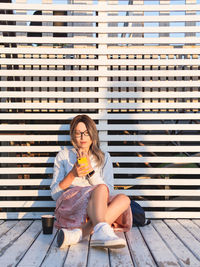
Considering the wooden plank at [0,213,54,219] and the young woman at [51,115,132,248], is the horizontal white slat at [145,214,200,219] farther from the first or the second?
the wooden plank at [0,213,54,219]

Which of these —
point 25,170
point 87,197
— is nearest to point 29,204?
point 25,170

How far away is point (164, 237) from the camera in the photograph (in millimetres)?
2492

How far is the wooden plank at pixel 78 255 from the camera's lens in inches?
75.8

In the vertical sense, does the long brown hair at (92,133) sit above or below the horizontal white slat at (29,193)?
above

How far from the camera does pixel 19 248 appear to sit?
2211 mm

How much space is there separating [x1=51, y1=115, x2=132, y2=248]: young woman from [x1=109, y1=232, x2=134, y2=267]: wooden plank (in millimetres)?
91

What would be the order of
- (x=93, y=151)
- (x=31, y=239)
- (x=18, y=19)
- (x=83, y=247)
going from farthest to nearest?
(x=18, y=19) → (x=93, y=151) → (x=31, y=239) → (x=83, y=247)

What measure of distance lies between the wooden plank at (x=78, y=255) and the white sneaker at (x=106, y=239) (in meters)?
0.10

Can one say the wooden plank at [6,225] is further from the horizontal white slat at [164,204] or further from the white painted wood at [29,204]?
the horizontal white slat at [164,204]

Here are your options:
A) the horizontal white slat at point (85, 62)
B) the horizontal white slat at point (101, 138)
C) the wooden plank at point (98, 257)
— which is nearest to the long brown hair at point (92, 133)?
the horizontal white slat at point (101, 138)

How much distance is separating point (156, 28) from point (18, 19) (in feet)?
4.29

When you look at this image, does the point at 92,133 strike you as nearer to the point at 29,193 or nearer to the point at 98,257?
the point at 29,193

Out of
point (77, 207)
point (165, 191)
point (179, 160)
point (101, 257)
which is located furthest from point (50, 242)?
point (179, 160)

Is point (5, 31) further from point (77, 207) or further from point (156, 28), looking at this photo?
point (77, 207)
